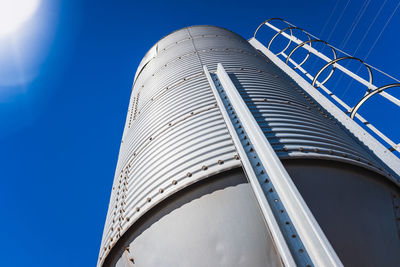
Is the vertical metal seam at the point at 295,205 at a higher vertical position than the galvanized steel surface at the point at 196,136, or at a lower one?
lower

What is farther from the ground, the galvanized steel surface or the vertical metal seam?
the galvanized steel surface

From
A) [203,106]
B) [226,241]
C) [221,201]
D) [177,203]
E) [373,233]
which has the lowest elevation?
[373,233]

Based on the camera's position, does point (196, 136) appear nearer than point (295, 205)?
No

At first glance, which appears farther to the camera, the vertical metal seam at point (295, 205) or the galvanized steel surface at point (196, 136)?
the galvanized steel surface at point (196, 136)

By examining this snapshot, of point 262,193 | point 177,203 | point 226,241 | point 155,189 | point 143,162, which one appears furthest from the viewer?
point 143,162

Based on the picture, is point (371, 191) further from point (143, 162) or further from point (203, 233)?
point (143, 162)

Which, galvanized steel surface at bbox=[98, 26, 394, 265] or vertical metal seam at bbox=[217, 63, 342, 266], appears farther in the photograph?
galvanized steel surface at bbox=[98, 26, 394, 265]

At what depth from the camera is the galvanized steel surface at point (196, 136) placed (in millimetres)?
2730

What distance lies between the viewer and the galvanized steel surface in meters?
2.73

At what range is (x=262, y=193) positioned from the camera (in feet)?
6.55

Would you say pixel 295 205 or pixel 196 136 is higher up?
pixel 196 136

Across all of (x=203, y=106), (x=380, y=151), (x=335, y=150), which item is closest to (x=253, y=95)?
(x=203, y=106)

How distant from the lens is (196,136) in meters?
3.04

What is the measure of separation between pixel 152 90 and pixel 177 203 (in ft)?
9.43
